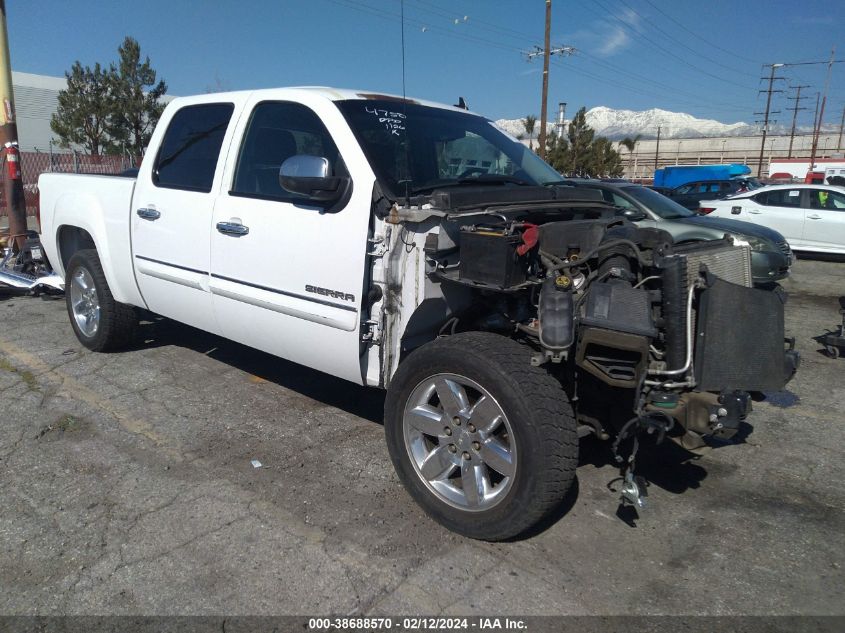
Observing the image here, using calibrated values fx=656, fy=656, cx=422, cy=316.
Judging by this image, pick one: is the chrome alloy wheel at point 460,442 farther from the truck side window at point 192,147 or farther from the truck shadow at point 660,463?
the truck side window at point 192,147

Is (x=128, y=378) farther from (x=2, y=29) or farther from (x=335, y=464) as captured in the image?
(x=2, y=29)

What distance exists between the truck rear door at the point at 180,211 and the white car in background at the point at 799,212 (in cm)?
1265

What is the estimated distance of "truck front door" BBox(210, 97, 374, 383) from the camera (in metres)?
3.47

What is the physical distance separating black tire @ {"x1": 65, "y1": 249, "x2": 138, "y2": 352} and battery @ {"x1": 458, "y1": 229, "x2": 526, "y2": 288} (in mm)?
3623

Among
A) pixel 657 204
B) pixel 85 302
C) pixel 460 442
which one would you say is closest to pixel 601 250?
pixel 460 442

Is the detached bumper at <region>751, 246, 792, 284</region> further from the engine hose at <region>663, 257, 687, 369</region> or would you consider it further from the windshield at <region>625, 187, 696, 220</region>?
the engine hose at <region>663, 257, 687, 369</region>

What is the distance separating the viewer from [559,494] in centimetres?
277

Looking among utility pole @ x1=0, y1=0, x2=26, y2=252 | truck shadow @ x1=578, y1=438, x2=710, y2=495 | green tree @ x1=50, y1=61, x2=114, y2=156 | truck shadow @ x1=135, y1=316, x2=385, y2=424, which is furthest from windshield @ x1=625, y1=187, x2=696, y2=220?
green tree @ x1=50, y1=61, x2=114, y2=156

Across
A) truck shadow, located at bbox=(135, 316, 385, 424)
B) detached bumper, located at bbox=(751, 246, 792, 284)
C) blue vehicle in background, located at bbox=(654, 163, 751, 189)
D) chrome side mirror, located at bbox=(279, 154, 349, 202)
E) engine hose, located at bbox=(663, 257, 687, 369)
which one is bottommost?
truck shadow, located at bbox=(135, 316, 385, 424)

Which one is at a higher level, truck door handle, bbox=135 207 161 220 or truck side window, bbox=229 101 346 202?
truck side window, bbox=229 101 346 202

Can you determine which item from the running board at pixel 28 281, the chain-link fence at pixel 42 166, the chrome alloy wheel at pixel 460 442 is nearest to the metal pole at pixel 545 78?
the chain-link fence at pixel 42 166

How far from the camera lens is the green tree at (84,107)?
31.0 meters

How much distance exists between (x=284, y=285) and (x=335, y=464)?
1083 mm

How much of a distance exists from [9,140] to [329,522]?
9207 mm
